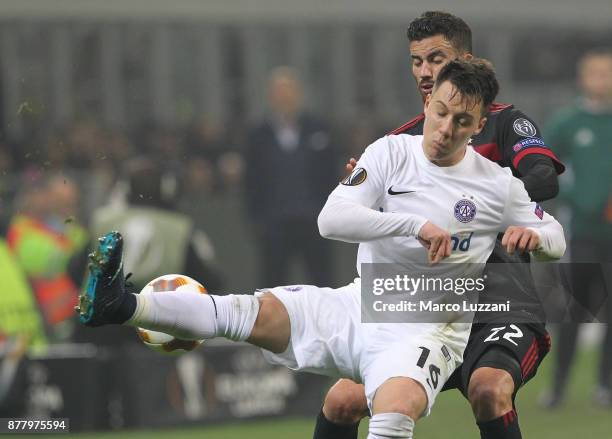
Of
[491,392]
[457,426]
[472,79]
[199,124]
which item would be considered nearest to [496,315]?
[491,392]

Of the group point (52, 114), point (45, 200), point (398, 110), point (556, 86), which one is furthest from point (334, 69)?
point (45, 200)

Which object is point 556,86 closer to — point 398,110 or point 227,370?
point 398,110

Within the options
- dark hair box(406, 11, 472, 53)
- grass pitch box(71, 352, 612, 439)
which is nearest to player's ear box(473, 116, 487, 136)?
dark hair box(406, 11, 472, 53)

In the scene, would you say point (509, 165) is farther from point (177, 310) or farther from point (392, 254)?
point (177, 310)

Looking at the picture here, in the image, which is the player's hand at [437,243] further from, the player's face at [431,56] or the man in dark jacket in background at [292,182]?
the man in dark jacket in background at [292,182]

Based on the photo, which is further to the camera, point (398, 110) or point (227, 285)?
point (398, 110)

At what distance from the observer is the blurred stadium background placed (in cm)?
1055

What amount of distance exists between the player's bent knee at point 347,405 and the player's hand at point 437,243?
3.10ft

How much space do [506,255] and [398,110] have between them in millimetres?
11036

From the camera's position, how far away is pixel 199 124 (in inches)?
639

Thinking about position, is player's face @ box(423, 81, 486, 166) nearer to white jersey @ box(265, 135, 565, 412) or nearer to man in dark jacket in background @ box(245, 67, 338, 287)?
white jersey @ box(265, 135, 565, 412)

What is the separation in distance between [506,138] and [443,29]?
1.93 ft

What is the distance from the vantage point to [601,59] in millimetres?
11312

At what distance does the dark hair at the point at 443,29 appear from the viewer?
6.89 meters
